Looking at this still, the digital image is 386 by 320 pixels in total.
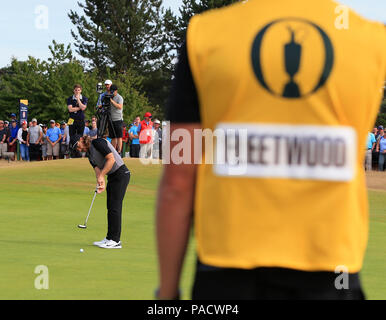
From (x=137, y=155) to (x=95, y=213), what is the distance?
54.8 ft

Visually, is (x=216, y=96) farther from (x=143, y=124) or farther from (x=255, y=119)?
(x=143, y=124)

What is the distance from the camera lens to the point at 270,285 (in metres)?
2.60

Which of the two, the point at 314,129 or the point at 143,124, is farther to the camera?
the point at 143,124

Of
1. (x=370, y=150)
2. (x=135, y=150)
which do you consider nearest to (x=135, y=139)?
(x=135, y=150)

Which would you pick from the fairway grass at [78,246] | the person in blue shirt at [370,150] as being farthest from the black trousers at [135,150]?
the person in blue shirt at [370,150]

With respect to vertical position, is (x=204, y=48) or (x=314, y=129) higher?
(x=204, y=48)

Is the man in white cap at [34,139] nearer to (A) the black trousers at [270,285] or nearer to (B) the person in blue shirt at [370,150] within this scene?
(B) the person in blue shirt at [370,150]

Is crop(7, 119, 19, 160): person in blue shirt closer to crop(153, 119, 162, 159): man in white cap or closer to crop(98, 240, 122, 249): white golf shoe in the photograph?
crop(153, 119, 162, 159): man in white cap

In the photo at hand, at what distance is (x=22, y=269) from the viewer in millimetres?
9891

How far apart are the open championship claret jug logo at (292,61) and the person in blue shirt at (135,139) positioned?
31543 millimetres

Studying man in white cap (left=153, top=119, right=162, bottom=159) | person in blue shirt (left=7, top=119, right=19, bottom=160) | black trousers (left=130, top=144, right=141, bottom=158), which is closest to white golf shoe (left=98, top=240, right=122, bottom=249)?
man in white cap (left=153, top=119, right=162, bottom=159)

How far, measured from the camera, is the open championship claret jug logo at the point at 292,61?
99.5 inches

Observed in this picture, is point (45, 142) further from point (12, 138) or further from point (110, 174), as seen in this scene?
point (110, 174)
